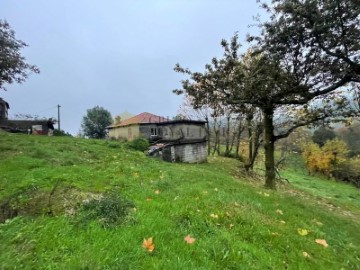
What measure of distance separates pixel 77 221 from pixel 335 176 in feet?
163

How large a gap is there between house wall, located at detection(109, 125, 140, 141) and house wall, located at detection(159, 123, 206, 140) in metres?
7.98

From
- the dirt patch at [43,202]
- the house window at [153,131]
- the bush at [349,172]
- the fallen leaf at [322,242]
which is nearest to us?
the dirt patch at [43,202]

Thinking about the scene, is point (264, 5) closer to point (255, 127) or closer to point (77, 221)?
point (77, 221)

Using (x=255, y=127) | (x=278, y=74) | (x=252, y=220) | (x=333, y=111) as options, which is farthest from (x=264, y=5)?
(x=255, y=127)

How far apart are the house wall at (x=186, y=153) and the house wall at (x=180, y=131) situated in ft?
5.84

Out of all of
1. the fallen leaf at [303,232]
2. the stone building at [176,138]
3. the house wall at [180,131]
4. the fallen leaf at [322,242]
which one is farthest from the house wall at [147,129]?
the fallen leaf at [322,242]

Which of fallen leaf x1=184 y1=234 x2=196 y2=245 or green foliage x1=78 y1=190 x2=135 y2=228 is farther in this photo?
green foliage x1=78 y1=190 x2=135 y2=228

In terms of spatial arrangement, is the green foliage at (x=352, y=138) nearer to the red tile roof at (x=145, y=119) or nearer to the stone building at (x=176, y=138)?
the stone building at (x=176, y=138)

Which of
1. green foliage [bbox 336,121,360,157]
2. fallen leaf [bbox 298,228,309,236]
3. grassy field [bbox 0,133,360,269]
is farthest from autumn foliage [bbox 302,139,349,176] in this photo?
fallen leaf [bbox 298,228,309,236]

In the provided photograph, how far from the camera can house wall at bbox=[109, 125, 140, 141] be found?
44.5m

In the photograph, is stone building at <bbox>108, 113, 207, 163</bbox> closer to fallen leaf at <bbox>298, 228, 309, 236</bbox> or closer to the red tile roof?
the red tile roof

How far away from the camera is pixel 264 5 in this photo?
1141 centimetres

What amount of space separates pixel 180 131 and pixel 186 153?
3272 mm

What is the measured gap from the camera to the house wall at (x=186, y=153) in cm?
3125
